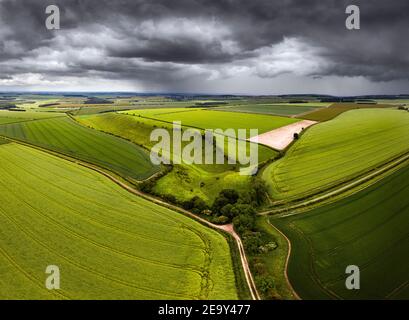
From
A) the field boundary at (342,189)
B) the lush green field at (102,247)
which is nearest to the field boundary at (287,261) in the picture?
the field boundary at (342,189)

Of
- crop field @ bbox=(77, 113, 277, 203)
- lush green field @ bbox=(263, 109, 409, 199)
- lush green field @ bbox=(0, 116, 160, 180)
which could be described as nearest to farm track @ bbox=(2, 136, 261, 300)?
lush green field @ bbox=(0, 116, 160, 180)

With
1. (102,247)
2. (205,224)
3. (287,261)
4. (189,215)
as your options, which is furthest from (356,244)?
(102,247)

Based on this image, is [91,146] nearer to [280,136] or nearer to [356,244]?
[280,136]

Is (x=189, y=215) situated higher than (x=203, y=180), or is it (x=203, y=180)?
(x=203, y=180)

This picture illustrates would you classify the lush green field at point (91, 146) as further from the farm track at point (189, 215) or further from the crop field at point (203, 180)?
the crop field at point (203, 180)

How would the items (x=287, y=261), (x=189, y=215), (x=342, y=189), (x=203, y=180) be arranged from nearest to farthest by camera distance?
(x=287, y=261) < (x=189, y=215) < (x=342, y=189) < (x=203, y=180)

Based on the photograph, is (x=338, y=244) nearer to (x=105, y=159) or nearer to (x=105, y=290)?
(x=105, y=290)
